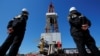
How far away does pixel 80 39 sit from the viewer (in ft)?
12.9

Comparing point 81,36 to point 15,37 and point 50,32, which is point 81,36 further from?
point 50,32

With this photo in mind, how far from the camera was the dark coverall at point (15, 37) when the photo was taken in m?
4.12

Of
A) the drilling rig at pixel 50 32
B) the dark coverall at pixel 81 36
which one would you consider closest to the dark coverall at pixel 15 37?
the dark coverall at pixel 81 36

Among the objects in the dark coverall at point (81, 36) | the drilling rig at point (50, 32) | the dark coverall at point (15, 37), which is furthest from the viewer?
the drilling rig at point (50, 32)

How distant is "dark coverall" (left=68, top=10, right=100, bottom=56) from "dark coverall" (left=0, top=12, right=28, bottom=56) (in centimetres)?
116

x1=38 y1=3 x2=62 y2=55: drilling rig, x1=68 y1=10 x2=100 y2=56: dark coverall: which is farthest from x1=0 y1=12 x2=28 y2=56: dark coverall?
x1=38 y1=3 x2=62 y2=55: drilling rig

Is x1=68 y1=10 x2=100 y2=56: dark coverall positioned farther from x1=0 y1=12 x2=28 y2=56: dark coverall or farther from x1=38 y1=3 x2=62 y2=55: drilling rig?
x1=38 y1=3 x2=62 y2=55: drilling rig

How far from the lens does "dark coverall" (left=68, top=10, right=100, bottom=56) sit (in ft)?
12.4

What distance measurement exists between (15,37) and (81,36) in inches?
58.2

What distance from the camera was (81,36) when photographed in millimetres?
3965

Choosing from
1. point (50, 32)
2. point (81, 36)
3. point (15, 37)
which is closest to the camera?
point (81, 36)

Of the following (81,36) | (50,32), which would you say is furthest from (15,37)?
(50,32)

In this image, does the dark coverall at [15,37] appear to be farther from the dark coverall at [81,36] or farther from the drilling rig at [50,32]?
the drilling rig at [50,32]

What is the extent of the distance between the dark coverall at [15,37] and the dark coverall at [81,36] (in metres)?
1.16
